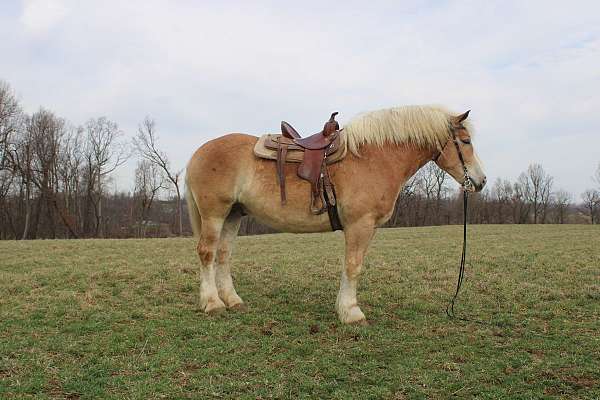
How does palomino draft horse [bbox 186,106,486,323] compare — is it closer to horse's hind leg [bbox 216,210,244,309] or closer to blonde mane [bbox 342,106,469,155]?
blonde mane [bbox 342,106,469,155]

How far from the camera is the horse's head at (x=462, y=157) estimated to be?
19.2 feet

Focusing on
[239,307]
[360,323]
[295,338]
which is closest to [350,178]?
[360,323]

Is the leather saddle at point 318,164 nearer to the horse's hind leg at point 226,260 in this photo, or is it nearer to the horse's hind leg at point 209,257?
the horse's hind leg at point 209,257

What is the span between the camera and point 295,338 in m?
5.03

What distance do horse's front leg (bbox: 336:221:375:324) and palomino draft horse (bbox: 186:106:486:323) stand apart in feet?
0.04

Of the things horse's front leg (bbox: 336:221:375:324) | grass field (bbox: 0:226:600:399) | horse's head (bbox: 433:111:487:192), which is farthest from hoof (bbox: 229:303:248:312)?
horse's head (bbox: 433:111:487:192)

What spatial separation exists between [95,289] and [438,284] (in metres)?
5.95

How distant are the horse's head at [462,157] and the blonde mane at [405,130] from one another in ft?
0.29

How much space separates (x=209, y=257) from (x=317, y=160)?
2048 mm

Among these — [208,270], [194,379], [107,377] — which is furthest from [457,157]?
[107,377]

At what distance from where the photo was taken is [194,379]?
3814 mm

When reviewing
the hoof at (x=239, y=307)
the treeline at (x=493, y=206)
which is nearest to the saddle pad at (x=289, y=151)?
the hoof at (x=239, y=307)

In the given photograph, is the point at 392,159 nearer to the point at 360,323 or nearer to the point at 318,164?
the point at 318,164

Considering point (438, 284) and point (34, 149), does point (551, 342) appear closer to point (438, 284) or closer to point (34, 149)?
point (438, 284)
